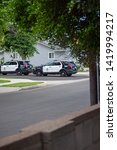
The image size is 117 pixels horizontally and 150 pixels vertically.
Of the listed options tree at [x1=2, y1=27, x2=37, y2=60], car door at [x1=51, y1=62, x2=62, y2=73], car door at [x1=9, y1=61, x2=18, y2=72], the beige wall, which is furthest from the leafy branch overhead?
car door at [x1=9, y1=61, x2=18, y2=72]

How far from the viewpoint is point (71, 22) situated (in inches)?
302

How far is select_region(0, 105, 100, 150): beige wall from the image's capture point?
15.2ft

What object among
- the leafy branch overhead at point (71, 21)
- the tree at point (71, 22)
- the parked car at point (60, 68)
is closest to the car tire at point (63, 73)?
the parked car at point (60, 68)

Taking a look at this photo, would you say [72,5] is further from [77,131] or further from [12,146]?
[12,146]

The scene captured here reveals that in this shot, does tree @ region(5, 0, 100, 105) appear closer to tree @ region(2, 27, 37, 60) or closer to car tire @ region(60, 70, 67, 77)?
tree @ region(2, 27, 37, 60)

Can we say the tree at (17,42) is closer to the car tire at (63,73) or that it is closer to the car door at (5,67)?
the car tire at (63,73)

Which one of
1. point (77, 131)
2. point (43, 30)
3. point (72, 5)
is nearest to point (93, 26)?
point (72, 5)

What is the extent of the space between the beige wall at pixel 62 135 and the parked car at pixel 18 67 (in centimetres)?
4337

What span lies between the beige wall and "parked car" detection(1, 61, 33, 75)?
43369 mm

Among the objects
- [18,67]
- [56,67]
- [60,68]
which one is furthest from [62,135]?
[18,67]

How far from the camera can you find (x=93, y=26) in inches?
287

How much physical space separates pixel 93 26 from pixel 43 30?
1179mm

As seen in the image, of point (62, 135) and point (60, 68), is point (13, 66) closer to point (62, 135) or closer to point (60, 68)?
point (60, 68)

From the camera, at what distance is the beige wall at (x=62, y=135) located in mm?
4643
